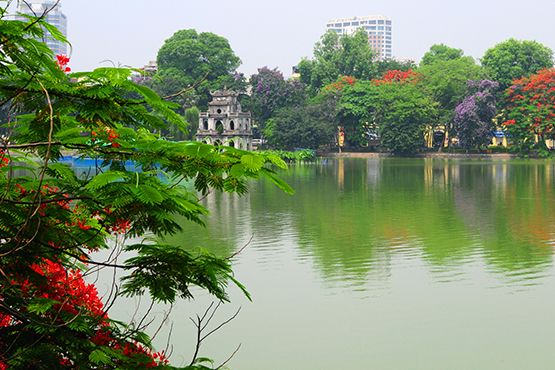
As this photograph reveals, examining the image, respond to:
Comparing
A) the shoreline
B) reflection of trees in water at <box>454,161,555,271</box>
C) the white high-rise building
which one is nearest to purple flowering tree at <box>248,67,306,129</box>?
the shoreline

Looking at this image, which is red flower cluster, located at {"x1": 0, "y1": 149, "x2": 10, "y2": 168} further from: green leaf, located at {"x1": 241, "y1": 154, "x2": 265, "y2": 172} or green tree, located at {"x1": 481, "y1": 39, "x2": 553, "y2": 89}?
green tree, located at {"x1": 481, "y1": 39, "x2": 553, "y2": 89}

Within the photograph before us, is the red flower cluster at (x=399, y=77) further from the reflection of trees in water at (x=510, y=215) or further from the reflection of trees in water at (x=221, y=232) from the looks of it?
the reflection of trees in water at (x=221, y=232)

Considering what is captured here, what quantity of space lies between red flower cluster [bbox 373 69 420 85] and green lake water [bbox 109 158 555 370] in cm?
3308

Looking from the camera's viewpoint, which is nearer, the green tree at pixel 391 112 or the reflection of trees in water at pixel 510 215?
the reflection of trees in water at pixel 510 215

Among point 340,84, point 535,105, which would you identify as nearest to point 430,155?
point 535,105

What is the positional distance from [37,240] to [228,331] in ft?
14.1

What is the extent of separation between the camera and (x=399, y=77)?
5191 cm

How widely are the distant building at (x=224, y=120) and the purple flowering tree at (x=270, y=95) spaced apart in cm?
470

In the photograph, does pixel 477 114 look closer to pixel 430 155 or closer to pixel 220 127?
pixel 430 155

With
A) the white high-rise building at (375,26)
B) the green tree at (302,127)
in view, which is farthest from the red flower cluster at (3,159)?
the white high-rise building at (375,26)

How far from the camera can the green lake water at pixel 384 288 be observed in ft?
21.2

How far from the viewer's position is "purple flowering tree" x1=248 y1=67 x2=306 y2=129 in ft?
161

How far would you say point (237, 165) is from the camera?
255cm

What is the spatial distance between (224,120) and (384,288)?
36.0 m
